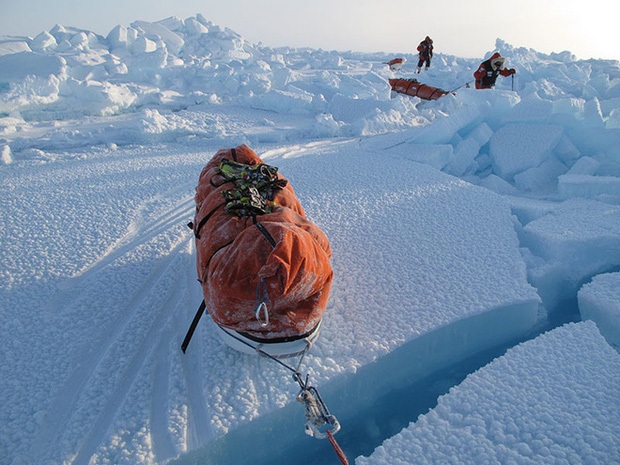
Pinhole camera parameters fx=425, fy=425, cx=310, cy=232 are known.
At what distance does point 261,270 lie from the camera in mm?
1629

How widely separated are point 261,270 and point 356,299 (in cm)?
95

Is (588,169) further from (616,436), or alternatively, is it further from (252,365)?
(252,365)

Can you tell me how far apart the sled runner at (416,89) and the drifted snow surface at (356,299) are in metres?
1.65

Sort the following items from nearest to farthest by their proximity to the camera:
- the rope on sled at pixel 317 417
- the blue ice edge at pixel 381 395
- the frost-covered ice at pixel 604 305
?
the rope on sled at pixel 317 417 → the blue ice edge at pixel 381 395 → the frost-covered ice at pixel 604 305

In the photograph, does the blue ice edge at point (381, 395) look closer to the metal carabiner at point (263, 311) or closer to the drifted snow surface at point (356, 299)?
the drifted snow surface at point (356, 299)

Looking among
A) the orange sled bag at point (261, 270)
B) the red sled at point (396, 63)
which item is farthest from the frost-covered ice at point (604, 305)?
the red sled at point (396, 63)

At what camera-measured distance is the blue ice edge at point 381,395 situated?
1771 millimetres

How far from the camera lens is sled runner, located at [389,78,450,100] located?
7.53 metres

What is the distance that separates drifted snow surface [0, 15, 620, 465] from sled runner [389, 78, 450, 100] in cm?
165

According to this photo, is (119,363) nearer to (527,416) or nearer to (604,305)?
(527,416)

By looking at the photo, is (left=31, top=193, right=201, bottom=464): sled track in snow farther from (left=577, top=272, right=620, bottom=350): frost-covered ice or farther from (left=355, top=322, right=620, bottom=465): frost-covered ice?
(left=577, top=272, right=620, bottom=350): frost-covered ice

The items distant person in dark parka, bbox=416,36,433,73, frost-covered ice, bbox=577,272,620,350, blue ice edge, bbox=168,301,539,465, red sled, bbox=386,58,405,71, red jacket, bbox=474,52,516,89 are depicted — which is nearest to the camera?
blue ice edge, bbox=168,301,539,465

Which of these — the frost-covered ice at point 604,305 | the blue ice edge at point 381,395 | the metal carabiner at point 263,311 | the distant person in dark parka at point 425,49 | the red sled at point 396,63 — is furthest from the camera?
the distant person in dark parka at point 425,49

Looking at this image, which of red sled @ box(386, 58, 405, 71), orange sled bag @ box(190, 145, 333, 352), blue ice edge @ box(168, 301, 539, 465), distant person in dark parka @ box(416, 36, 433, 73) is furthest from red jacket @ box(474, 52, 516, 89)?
orange sled bag @ box(190, 145, 333, 352)
